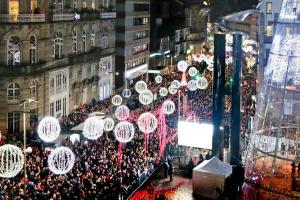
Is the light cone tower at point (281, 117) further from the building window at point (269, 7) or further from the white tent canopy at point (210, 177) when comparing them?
the building window at point (269, 7)

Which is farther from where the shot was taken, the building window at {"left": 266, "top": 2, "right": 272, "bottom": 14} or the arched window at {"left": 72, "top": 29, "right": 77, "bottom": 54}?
the building window at {"left": 266, "top": 2, "right": 272, "bottom": 14}

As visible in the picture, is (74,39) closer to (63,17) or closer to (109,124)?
(63,17)

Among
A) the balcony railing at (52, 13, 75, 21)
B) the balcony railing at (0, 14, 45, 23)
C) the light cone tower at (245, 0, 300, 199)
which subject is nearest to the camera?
the light cone tower at (245, 0, 300, 199)

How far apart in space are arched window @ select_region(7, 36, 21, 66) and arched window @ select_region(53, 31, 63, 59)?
20.8 feet

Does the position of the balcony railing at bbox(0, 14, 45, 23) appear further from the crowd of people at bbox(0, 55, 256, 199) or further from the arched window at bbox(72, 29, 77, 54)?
the crowd of people at bbox(0, 55, 256, 199)

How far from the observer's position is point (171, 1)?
367 ft

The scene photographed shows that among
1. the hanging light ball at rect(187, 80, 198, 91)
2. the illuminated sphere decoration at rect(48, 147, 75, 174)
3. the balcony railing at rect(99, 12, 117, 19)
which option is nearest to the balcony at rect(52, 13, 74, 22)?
the balcony railing at rect(99, 12, 117, 19)

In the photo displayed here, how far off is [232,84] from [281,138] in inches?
500

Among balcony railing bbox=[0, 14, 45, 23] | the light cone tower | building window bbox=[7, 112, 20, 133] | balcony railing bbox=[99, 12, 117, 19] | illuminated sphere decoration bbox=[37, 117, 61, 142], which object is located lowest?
building window bbox=[7, 112, 20, 133]

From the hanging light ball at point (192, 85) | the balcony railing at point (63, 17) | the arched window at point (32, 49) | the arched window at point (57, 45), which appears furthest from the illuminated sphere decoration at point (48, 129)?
the hanging light ball at point (192, 85)

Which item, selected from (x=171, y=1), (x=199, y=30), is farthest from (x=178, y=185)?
(x=199, y=30)

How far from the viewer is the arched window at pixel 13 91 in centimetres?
4547

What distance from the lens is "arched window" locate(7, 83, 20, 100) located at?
4547cm

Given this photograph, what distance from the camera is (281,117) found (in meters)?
19.3
